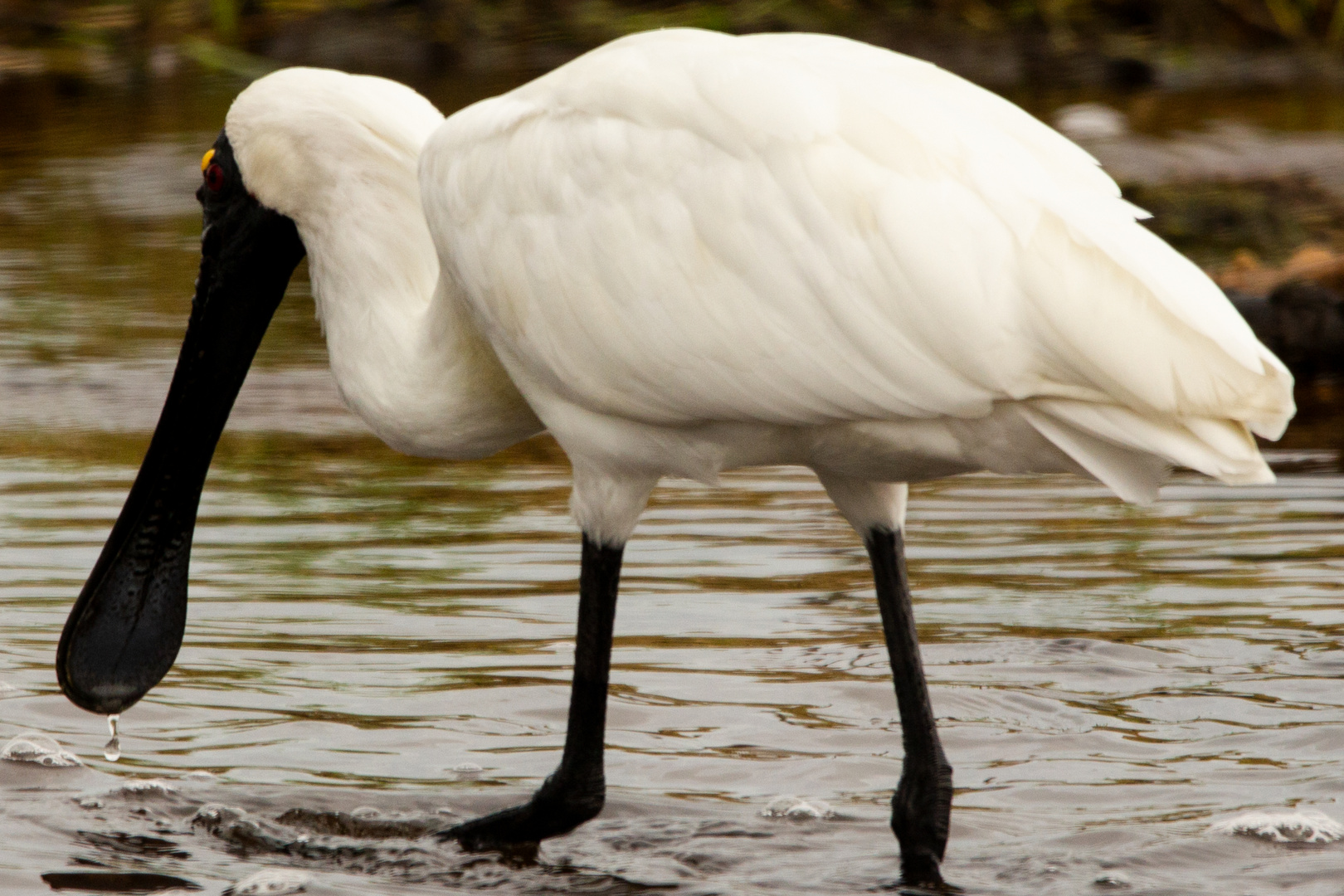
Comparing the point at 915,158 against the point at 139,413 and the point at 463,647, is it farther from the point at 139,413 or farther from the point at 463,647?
the point at 139,413

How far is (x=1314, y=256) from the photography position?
446 inches

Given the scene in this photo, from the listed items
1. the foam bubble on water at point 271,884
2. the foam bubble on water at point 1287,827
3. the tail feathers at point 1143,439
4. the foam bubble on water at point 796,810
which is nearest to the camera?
the tail feathers at point 1143,439

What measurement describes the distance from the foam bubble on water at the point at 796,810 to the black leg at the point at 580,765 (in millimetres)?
379

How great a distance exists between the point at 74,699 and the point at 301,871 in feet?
3.07

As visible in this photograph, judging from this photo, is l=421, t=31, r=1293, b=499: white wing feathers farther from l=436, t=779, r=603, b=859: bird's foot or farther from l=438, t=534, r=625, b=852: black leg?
l=436, t=779, r=603, b=859: bird's foot

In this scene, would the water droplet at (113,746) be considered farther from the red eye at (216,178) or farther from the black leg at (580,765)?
the red eye at (216,178)

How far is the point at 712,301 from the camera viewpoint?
16.2ft

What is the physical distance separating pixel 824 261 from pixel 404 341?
1177 mm

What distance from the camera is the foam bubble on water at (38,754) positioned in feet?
19.3

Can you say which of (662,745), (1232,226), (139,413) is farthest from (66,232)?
(662,745)

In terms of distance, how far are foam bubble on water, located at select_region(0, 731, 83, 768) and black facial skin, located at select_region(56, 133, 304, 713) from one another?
0.13 metres

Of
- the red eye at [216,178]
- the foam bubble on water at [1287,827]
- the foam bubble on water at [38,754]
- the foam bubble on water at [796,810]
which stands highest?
the red eye at [216,178]

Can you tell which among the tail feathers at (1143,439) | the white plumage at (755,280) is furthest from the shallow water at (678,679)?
the tail feathers at (1143,439)

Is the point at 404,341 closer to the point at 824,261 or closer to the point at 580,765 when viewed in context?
the point at 580,765
